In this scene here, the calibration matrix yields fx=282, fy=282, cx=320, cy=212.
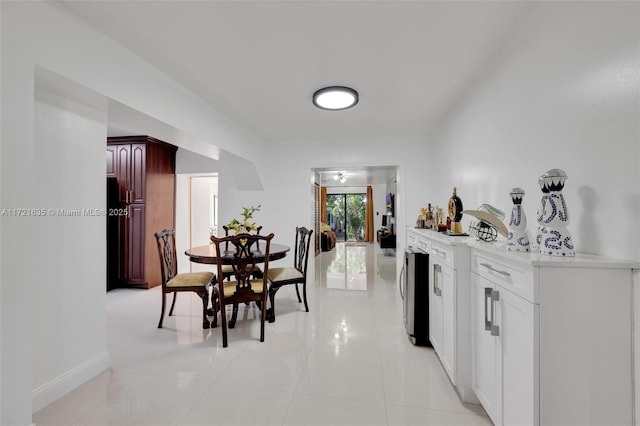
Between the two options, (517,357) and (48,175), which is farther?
(48,175)

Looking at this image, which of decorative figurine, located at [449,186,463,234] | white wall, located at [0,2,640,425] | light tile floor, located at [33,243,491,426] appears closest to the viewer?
white wall, located at [0,2,640,425]

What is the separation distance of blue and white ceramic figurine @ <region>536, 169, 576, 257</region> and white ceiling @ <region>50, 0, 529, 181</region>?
1.15 m

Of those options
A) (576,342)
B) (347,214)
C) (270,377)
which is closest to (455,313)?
(576,342)

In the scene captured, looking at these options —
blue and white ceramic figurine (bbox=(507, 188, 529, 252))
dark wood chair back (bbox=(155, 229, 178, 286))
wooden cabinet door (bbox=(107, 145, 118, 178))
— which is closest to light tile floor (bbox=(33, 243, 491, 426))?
dark wood chair back (bbox=(155, 229, 178, 286))

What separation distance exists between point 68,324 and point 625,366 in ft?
9.78

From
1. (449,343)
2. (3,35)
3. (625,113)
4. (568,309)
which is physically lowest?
(449,343)

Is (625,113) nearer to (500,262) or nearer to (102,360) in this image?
(500,262)

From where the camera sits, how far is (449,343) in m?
1.91

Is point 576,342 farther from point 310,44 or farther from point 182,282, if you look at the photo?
point 182,282

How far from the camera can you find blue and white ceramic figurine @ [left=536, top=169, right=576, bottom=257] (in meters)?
1.20

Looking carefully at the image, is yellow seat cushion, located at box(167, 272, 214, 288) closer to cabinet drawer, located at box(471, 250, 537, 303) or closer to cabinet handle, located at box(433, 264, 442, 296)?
cabinet handle, located at box(433, 264, 442, 296)

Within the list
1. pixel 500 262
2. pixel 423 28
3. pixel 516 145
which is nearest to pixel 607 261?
pixel 500 262

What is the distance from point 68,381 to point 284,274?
1912mm

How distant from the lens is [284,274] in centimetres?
325
